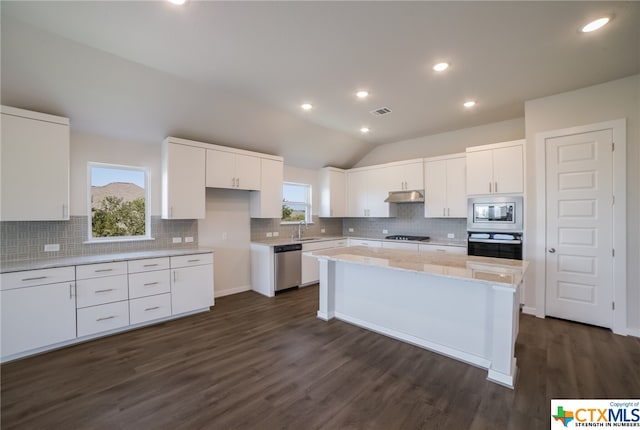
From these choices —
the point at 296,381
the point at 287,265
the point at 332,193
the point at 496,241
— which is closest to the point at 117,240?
the point at 287,265

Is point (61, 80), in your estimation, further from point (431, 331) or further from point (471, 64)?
point (431, 331)

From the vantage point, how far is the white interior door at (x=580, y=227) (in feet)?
10.5

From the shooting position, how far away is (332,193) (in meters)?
6.02

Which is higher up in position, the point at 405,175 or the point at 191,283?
the point at 405,175

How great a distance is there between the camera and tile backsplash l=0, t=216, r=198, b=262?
9.62ft

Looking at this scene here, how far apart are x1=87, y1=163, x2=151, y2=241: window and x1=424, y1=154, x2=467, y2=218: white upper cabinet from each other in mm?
4623

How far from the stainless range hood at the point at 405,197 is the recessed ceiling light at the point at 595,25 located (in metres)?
3.02

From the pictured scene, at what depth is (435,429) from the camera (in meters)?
1.75

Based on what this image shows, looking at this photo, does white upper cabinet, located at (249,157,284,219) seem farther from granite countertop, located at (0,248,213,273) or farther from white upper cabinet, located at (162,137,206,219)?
granite countertop, located at (0,248,213,273)

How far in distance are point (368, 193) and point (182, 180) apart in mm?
3606

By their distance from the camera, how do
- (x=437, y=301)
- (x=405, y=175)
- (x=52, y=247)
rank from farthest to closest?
1. (x=405, y=175)
2. (x=52, y=247)
3. (x=437, y=301)

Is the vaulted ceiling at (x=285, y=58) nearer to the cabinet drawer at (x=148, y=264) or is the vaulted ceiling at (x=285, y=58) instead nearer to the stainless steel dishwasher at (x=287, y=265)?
the cabinet drawer at (x=148, y=264)

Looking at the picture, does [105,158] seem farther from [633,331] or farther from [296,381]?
[633,331]

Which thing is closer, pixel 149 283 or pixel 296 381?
pixel 296 381
